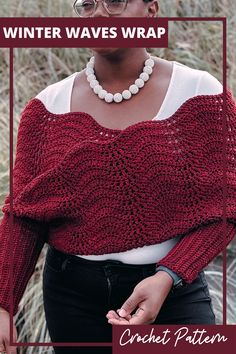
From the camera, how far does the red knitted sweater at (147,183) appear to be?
1.93m

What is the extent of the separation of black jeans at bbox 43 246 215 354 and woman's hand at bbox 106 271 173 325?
0.08 meters

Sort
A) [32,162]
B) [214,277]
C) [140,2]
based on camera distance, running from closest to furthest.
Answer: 1. [140,2]
2. [32,162]
3. [214,277]

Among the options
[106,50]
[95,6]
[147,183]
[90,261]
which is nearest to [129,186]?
[147,183]

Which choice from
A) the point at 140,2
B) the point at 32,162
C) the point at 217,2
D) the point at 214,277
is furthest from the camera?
the point at 217,2

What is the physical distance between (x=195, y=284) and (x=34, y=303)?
4.54 feet

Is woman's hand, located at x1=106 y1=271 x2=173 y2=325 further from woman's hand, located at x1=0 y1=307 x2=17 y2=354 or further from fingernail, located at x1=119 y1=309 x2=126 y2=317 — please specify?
woman's hand, located at x1=0 y1=307 x2=17 y2=354

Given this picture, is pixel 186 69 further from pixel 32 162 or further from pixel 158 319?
pixel 158 319

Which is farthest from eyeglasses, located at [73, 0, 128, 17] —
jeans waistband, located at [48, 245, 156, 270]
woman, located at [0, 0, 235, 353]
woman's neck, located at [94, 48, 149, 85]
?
jeans waistband, located at [48, 245, 156, 270]

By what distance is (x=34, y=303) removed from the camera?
10.8 feet

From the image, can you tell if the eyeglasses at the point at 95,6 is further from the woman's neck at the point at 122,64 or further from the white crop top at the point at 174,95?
the white crop top at the point at 174,95

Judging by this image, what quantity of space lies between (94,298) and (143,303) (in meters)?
0.22

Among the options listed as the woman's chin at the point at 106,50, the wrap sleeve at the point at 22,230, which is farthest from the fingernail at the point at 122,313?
the woman's chin at the point at 106,50

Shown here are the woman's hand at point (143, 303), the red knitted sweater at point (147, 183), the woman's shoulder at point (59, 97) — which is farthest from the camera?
the woman's shoulder at point (59, 97)

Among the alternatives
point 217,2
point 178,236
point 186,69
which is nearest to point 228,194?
point 178,236
